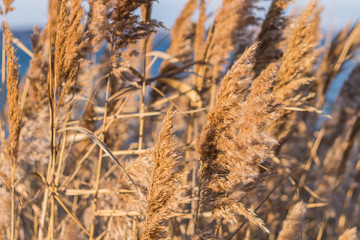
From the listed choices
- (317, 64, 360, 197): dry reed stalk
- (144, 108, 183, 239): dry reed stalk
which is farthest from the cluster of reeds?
(317, 64, 360, 197): dry reed stalk

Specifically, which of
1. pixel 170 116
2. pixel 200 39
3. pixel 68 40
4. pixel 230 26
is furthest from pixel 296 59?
pixel 68 40

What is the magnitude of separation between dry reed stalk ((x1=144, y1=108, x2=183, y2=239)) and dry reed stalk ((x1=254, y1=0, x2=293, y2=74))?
33.6 inches

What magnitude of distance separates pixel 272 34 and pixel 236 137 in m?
0.78

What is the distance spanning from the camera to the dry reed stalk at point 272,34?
4.73ft

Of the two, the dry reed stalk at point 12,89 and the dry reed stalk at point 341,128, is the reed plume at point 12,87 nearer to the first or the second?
the dry reed stalk at point 12,89

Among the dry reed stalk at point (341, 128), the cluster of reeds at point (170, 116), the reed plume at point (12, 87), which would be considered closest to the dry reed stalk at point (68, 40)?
the cluster of reeds at point (170, 116)

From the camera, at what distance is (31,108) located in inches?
63.5

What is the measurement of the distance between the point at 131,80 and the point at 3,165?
692 millimetres

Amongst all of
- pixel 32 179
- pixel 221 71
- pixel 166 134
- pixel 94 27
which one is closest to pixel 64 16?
pixel 94 27

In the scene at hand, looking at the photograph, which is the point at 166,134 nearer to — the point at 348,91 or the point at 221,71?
the point at 221,71

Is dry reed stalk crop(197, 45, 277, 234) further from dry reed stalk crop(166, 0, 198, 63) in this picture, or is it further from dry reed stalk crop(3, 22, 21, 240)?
dry reed stalk crop(166, 0, 198, 63)

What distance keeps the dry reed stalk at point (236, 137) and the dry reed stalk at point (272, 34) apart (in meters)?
0.59

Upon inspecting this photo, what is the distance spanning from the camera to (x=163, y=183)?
83 cm

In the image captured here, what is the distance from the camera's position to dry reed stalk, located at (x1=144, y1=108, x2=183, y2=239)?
2.61 feet
